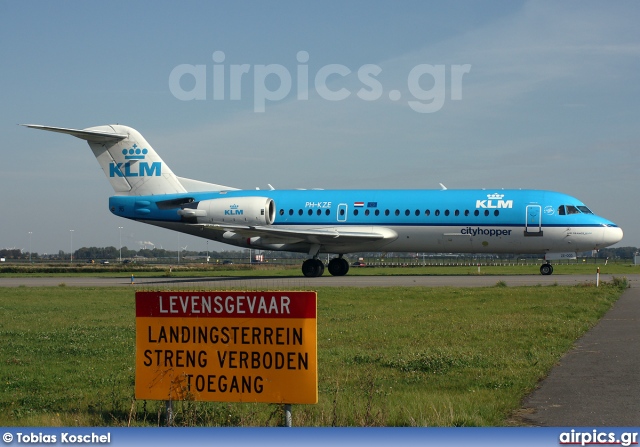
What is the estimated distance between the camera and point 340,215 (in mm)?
34812

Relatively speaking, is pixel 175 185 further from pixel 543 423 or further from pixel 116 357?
pixel 543 423

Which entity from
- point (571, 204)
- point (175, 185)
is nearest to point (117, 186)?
point (175, 185)

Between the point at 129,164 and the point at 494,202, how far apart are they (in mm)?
16607

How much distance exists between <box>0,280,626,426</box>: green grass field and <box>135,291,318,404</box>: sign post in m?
0.52

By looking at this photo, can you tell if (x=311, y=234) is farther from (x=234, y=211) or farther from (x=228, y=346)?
(x=228, y=346)

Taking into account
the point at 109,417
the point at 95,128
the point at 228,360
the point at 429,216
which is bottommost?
the point at 109,417

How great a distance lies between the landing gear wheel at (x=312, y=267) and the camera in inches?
1375

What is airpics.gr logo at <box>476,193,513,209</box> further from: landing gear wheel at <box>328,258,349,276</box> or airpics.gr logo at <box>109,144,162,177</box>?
airpics.gr logo at <box>109,144,162,177</box>

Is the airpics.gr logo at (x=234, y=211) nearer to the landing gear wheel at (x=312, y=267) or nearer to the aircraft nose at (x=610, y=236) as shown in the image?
the landing gear wheel at (x=312, y=267)

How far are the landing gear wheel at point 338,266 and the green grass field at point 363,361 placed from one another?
15504mm

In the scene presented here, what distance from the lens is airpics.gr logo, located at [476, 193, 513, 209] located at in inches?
1292

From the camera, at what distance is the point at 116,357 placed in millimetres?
11836

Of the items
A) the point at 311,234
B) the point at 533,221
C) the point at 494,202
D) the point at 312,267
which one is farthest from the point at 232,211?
the point at 533,221

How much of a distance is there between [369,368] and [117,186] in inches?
1108
